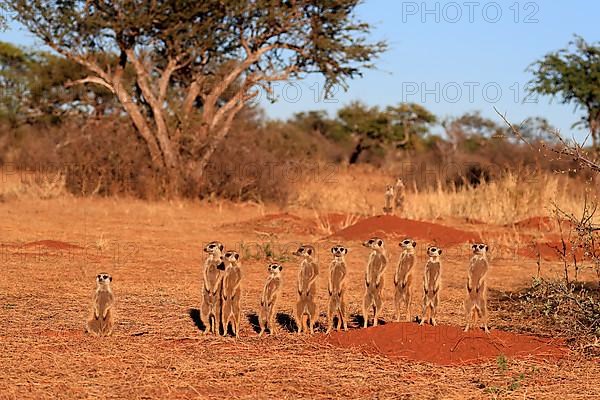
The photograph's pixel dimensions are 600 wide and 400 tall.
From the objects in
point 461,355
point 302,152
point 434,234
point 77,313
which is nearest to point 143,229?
point 434,234

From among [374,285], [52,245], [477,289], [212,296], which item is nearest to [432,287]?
[477,289]

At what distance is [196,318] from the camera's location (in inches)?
347

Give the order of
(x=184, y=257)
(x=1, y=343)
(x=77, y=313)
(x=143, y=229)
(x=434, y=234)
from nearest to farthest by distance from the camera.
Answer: (x=1, y=343), (x=77, y=313), (x=184, y=257), (x=434, y=234), (x=143, y=229)

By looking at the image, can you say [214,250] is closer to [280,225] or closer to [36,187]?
[280,225]

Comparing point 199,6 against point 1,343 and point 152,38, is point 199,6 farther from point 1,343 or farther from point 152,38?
point 1,343

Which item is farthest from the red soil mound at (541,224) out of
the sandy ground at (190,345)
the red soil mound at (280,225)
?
the red soil mound at (280,225)

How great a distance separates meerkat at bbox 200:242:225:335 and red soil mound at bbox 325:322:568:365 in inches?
40.3

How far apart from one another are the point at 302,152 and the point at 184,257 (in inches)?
864

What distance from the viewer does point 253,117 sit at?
36.3m

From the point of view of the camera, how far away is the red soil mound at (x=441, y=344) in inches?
276

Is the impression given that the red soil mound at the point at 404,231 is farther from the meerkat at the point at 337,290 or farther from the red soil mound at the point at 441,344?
the red soil mound at the point at 441,344

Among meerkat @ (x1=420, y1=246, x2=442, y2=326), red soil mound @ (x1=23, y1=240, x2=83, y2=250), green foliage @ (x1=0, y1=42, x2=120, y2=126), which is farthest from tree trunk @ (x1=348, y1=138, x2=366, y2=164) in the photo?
meerkat @ (x1=420, y1=246, x2=442, y2=326)

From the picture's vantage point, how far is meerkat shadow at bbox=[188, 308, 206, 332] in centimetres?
840

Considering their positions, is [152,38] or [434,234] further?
[152,38]
